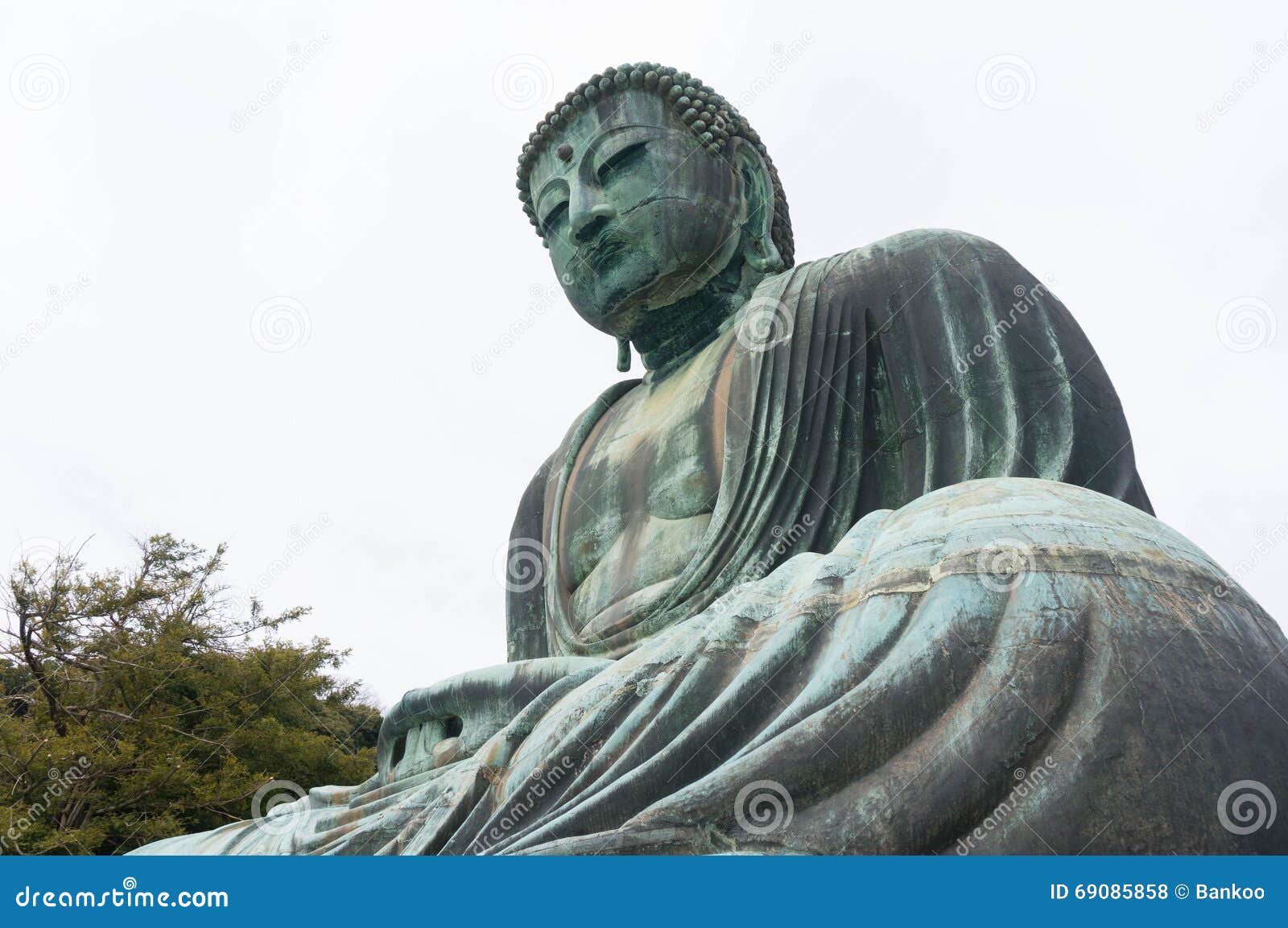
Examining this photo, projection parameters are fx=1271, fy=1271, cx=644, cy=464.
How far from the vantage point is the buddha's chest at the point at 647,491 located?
5.01 m

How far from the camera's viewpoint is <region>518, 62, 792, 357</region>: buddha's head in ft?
18.3

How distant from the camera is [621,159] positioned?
18.7 ft

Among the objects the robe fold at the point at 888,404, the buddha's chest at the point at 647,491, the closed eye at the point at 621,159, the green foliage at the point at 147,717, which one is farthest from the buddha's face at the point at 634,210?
the green foliage at the point at 147,717

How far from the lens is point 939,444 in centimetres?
461

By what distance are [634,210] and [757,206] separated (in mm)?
683

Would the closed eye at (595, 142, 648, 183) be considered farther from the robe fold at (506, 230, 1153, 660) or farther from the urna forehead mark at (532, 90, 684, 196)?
the robe fold at (506, 230, 1153, 660)

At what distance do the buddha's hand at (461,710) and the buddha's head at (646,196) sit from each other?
2.05 metres

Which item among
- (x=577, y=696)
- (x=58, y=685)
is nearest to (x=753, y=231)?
(x=577, y=696)

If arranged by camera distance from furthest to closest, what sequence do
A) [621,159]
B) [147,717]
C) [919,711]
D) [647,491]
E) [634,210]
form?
1. [147,717]
2. [621,159]
3. [634,210]
4. [647,491]
5. [919,711]

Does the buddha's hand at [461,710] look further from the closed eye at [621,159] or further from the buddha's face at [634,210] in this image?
the closed eye at [621,159]

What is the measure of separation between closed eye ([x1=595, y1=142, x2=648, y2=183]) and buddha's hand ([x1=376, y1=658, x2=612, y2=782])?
7.99ft

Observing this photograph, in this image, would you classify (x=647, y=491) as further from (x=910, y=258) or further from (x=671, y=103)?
(x=671, y=103)

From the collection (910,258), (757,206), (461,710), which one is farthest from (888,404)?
(461,710)

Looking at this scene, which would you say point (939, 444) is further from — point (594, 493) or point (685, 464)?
point (594, 493)
